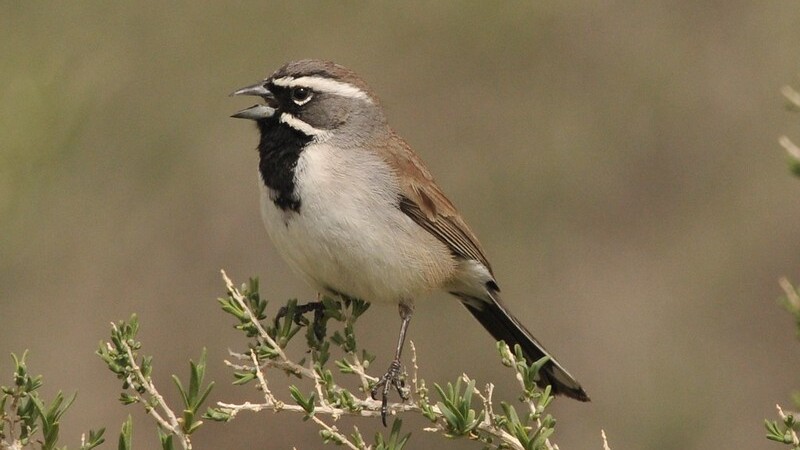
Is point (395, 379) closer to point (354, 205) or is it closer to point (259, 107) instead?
point (354, 205)

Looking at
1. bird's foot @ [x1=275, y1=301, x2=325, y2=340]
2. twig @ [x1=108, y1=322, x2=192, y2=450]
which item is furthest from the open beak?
twig @ [x1=108, y1=322, x2=192, y2=450]

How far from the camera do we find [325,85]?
5633 mm

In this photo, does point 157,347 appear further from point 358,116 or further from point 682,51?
point 682,51

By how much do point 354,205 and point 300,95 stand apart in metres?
0.57

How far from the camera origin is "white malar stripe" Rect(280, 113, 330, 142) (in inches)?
216

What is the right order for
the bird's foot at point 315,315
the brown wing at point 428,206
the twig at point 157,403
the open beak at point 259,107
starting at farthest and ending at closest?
the brown wing at point 428,206, the open beak at point 259,107, the bird's foot at point 315,315, the twig at point 157,403

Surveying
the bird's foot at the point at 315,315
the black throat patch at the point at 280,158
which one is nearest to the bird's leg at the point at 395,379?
the bird's foot at the point at 315,315

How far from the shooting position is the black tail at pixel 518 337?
5605mm

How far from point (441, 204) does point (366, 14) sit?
2908 mm

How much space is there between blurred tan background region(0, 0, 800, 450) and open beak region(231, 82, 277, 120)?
1513 mm

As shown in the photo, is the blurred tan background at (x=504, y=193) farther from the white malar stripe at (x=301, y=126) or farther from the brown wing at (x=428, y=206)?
the brown wing at (x=428, y=206)

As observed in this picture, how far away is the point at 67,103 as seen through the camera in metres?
6.20

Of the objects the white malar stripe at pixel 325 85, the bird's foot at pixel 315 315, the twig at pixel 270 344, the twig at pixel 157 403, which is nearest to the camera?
the twig at pixel 157 403

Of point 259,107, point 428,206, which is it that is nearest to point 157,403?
point 259,107
